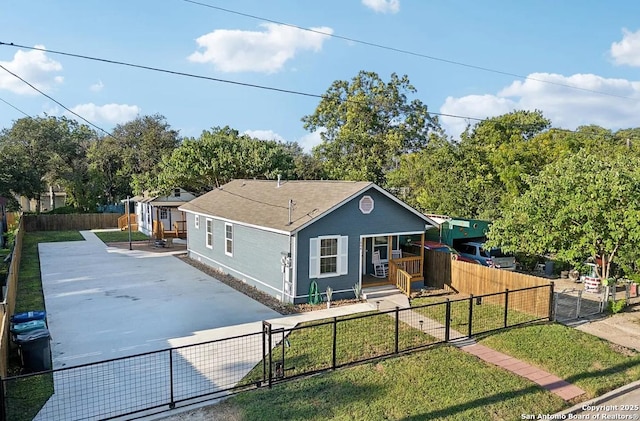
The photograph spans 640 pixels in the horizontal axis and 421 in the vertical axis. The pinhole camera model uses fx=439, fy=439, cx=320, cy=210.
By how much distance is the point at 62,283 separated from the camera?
53.1ft

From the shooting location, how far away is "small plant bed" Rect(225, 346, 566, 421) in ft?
22.7

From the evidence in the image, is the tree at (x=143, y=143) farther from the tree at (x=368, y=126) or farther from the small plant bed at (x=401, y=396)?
the small plant bed at (x=401, y=396)

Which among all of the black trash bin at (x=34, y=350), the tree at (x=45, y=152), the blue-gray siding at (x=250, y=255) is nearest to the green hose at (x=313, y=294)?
the blue-gray siding at (x=250, y=255)

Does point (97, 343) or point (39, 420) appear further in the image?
point (97, 343)

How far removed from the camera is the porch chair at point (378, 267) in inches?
647

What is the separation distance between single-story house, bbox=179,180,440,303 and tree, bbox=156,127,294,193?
32.1 feet

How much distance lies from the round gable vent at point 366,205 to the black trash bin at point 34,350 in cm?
947

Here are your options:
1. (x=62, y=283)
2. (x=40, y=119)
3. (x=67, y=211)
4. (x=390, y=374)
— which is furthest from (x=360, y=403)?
(x=40, y=119)

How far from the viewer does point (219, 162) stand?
27234 millimetres

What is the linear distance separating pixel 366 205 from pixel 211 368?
7859 millimetres

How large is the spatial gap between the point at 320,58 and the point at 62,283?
14.9m

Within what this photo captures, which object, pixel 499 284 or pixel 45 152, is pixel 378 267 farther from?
pixel 45 152

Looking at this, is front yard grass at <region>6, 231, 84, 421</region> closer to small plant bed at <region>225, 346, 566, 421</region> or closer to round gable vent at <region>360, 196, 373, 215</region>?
small plant bed at <region>225, 346, 566, 421</region>

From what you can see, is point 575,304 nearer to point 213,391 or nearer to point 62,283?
point 213,391
